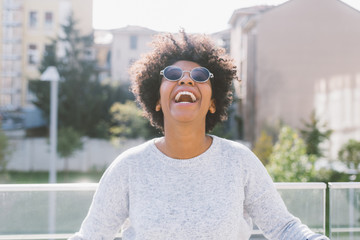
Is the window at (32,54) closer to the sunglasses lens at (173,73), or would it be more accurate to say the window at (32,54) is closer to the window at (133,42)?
the window at (133,42)

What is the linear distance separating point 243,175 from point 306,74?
17.7 metres

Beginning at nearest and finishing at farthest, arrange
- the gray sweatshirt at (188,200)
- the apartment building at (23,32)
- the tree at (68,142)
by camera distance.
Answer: the gray sweatshirt at (188,200)
the tree at (68,142)
the apartment building at (23,32)

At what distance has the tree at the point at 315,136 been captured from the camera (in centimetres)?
1694

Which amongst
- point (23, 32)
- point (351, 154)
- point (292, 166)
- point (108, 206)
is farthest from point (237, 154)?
point (23, 32)

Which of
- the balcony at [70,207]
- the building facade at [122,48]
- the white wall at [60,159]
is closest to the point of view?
the balcony at [70,207]

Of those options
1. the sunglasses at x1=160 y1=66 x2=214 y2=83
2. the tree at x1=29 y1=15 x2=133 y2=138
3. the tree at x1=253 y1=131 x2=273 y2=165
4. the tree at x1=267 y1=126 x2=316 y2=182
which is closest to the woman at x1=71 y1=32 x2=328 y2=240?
the sunglasses at x1=160 y1=66 x2=214 y2=83

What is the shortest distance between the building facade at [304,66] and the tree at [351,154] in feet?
A: 7.21

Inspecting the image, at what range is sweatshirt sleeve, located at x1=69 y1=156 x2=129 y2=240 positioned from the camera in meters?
1.74

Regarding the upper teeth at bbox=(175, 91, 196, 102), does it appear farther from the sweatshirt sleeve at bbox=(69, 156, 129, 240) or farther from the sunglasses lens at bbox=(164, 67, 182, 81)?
the sweatshirt sleeve at bbox=(69, 156, 129, 240)

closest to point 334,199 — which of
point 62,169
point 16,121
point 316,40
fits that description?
point 316,40

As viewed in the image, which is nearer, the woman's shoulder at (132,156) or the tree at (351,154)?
the woman's shoulder at (132,156)

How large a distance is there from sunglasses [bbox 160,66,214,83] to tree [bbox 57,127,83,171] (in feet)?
71.6

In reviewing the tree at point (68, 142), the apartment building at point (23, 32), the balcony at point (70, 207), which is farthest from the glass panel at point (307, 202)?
the apartment building at point (23, 32)

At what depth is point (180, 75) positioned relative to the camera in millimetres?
1796
